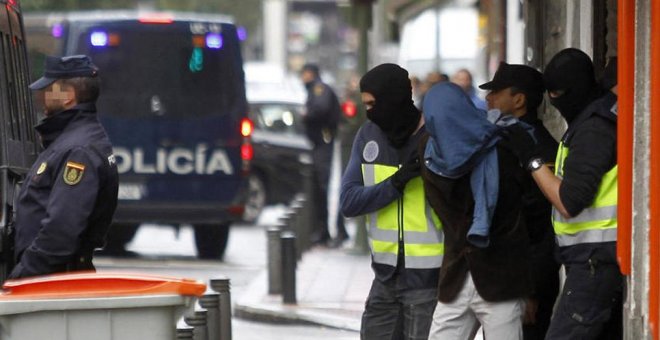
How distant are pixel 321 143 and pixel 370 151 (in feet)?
38.0

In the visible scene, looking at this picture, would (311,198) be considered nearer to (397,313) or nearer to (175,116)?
(175,116)

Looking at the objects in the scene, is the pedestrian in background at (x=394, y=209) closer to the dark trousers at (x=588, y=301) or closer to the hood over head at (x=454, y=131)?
the hood over head at (x=454, y=131)

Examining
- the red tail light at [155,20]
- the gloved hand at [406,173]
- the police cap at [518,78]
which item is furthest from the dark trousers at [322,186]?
the gloved hand at [406,173]

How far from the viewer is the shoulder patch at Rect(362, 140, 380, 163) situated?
25.5 feet

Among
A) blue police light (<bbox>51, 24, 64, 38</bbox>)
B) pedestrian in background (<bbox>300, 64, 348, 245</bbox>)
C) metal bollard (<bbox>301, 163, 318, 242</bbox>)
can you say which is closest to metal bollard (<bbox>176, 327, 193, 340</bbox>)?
blue police light (<bbox>51, 24, 64, 38</bbox>)

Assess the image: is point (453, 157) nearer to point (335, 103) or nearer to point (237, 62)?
point (237, 62)

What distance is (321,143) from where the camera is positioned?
1936cm

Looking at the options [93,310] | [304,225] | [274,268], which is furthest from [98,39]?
[93,310]

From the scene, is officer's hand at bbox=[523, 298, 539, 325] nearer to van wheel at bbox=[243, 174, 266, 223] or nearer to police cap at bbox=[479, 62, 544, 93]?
police cap at bbox=[479, 62, 544, 93]

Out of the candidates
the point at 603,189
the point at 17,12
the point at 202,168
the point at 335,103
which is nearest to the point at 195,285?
the point at 603,189

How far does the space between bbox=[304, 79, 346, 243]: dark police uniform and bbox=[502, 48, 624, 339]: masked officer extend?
12010mm

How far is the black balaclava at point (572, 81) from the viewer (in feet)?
24.3

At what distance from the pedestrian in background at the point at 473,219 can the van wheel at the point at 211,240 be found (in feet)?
36.2

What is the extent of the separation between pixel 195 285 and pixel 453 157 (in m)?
1.37
